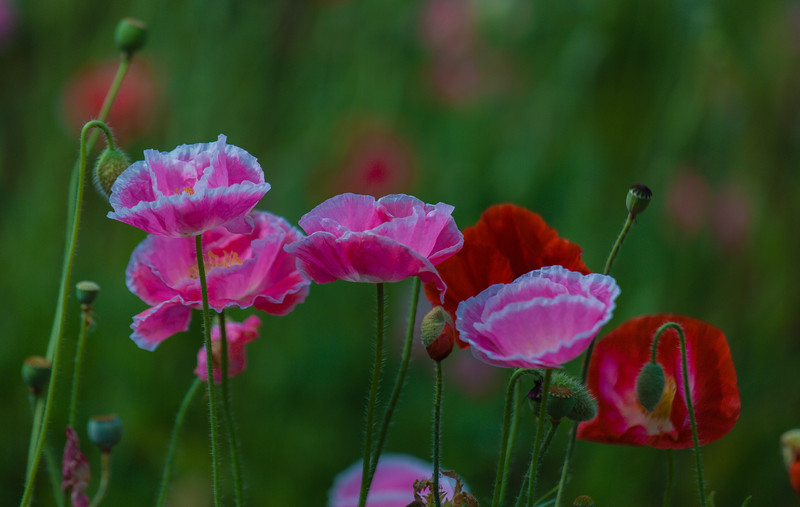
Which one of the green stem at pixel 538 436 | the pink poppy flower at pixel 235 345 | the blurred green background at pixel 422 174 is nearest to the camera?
the green stem at pixel 538 436

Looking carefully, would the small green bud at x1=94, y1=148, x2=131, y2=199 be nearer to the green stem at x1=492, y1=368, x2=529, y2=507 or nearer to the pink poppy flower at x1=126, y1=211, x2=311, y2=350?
the pink poppy flower at x1=126, y1=211, x2=311, y2=350

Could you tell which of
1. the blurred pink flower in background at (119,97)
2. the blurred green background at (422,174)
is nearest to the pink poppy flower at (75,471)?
the blurred green background at (422,174)

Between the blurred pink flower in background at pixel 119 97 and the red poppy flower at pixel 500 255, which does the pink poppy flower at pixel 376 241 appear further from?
the blurred pink flower in background at pixel 119 97

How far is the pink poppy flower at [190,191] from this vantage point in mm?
450

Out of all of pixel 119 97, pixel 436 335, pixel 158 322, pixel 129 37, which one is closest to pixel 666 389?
pixel 436 335

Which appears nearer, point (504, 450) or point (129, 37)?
point (504, 450)

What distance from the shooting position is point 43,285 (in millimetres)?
1680

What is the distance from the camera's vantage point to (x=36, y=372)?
0.50 m

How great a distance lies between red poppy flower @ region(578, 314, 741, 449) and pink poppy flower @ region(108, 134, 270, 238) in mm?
233

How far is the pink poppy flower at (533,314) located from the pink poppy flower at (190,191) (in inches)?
4.9

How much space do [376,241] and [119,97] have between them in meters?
1.54

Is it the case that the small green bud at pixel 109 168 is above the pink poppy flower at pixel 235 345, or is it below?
above

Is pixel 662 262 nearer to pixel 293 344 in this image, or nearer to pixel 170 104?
pixel 293 344

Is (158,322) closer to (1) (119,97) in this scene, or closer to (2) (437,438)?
(2) (437,438)
